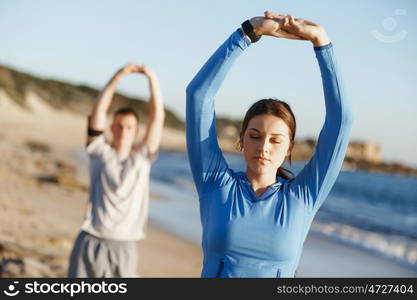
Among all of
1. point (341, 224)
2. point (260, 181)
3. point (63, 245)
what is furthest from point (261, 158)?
point (341, 224)

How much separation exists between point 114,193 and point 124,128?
423mm

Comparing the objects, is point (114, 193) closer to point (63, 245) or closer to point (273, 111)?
point (273, 111)

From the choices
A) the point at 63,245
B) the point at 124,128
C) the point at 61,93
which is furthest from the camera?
the point at 61,93

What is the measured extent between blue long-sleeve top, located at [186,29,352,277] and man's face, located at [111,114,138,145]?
2050mm

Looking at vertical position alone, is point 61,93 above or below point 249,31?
above

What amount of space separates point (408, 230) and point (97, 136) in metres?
14.3

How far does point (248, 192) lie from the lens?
194 centimetres

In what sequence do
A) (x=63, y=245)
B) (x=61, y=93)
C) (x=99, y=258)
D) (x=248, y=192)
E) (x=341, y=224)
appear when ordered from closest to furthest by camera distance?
(x=248, y=192), (x=99, y=258), (x=63, y=245), (x=341, y=224), (x=61, y=93)

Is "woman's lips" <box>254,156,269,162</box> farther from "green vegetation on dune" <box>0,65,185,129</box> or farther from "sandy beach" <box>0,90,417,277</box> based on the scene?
"green vegetation on dune" <box>0,65,185,129</box>

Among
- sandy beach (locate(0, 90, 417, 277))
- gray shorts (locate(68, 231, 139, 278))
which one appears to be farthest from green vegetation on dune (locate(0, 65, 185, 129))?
gray shorts (locate(68, 231, 139, 278))

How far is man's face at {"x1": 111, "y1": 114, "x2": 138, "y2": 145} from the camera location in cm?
399

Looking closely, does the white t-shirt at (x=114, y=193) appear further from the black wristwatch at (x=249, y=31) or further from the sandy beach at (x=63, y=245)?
the black wristwatch at (x=249, y=31)

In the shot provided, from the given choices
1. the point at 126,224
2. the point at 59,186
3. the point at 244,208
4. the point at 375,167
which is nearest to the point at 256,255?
the point at 244,208

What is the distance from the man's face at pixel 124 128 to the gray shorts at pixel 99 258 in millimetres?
639
